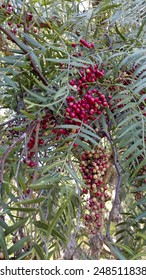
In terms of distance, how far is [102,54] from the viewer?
0.90 meters

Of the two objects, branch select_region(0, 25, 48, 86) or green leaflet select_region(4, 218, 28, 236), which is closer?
green leaflet select_region(4, 218, 28, 236)

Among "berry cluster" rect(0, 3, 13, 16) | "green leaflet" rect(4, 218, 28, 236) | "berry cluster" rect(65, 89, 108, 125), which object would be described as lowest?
"green leaflet" rect(4, 218, 28, 236)

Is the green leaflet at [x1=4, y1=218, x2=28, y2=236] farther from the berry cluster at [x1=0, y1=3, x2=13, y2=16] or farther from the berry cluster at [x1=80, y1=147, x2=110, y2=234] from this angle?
the berry cluster at [x1=0, y1=3, x2=13, y2=16]

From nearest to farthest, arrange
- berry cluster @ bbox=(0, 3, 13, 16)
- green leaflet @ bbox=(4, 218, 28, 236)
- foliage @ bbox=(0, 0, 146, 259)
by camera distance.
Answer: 1. green leaflet @ bbox=(4, 218, 28, 236)
2. foliage @ bbox=(0, 0, 146, 259)
3. berry cluster @ bbox=(0, 3, 13, 16)

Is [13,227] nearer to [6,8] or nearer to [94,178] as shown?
[94,178]

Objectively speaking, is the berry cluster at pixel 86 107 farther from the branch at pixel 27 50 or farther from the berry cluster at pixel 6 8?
the berry cluster at pixel 6 8

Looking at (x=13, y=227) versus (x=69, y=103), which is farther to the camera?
(x=69, y=103)

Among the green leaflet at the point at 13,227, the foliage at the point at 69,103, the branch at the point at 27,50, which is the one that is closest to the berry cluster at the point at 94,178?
the foliage at the point at 69,103

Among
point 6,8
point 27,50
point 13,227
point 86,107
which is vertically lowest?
point 13,227

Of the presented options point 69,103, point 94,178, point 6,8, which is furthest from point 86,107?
point 6,8

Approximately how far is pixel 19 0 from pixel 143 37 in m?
0.33

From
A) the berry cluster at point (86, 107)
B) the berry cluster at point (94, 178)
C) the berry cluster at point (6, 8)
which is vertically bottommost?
the berry cluster at point (94, 178)

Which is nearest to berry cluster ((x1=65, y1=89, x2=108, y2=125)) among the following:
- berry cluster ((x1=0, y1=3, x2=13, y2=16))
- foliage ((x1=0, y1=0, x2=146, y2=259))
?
foliage ((x1=0, y1=0, x2=146, y2=259))
